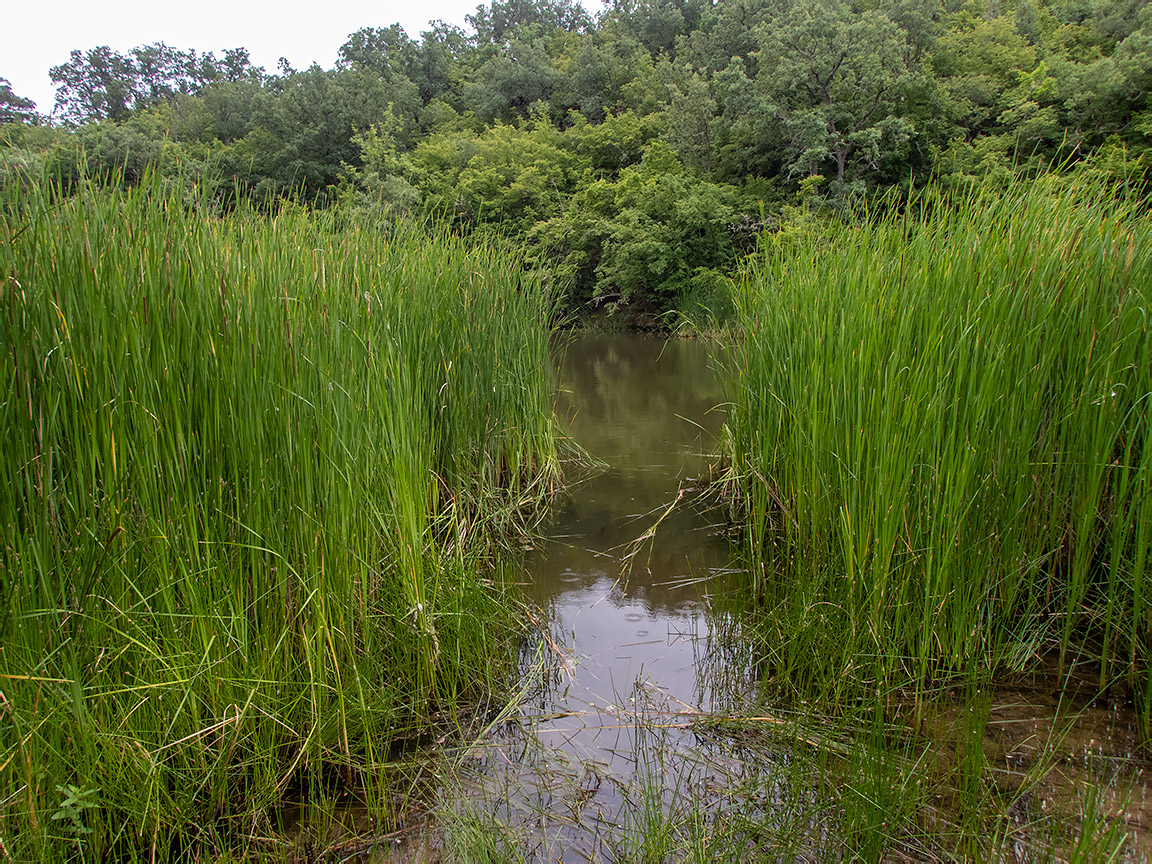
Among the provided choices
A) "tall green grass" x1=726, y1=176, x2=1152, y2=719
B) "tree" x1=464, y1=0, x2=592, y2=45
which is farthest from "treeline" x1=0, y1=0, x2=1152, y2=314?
"tree" x1=464, y1=0, x2=592, y2=45

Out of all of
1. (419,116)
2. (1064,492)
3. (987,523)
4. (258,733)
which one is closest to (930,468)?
(987,523)

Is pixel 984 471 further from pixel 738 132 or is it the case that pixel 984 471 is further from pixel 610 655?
pixel 738 132

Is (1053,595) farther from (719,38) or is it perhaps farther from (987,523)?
(719,38)

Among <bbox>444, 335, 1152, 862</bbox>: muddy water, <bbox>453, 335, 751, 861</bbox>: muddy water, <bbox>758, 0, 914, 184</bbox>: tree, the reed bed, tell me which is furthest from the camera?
<bbox>758, 0, 914, 184</bbox>: tree

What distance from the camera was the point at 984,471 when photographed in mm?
2250

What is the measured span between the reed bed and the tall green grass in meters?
1.37

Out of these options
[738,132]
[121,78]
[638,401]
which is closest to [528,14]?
[121,78]

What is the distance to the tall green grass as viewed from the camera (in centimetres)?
212

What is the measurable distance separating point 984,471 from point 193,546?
2.41 meters

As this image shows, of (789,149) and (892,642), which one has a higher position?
(789,149)

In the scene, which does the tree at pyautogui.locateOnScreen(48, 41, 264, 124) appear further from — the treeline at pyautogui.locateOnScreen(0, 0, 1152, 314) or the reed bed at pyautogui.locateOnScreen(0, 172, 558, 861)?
the reed bed at pyautogui.locateOnScreen(0, 172, 558, 861)

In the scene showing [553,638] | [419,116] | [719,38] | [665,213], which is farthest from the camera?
[419,116]

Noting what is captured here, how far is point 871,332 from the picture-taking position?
242 centimetres

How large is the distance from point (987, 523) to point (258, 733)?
91.5 inches
